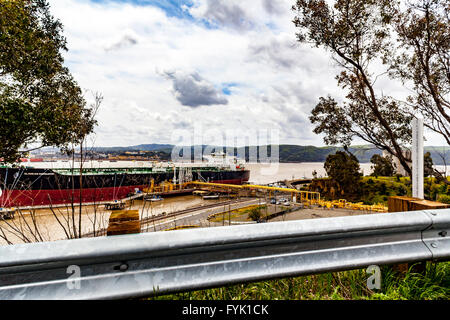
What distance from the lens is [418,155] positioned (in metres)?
1.81

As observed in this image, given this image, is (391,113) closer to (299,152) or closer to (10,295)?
(10,295)

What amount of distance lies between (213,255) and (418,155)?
1.70m

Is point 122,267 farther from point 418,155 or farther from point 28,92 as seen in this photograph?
point 28,92

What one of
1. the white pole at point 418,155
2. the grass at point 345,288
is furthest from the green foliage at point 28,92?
the white pole at point 418,155

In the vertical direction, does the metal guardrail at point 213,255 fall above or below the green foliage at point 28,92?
below

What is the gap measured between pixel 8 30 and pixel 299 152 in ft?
107

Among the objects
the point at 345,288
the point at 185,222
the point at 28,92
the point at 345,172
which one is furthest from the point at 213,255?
the point at 345,172

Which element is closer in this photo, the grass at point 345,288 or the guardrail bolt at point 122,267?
the guardrail bolt at point 122,267

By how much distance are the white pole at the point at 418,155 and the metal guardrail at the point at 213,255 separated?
406 millimetres

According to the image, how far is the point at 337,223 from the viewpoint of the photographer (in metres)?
1.37

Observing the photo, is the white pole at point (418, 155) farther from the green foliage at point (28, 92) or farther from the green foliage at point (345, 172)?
the green foliage at point (345, 172)

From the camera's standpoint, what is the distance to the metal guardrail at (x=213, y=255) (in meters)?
1.06

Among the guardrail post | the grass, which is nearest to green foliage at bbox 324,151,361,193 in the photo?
the grass
